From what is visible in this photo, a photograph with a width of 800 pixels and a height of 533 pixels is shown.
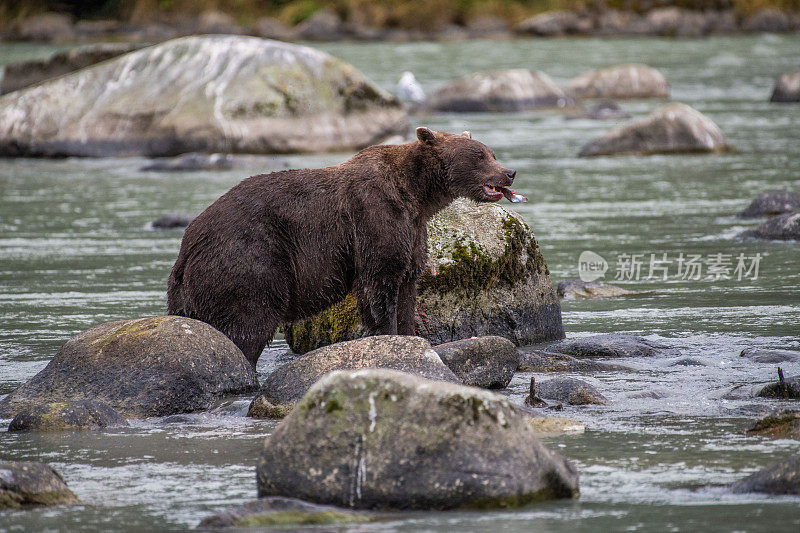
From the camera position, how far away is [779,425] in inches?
250

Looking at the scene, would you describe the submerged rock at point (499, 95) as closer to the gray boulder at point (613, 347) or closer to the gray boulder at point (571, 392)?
the gray boulder at point (613, 347)

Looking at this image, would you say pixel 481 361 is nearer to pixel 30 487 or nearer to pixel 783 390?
pixel 783 390

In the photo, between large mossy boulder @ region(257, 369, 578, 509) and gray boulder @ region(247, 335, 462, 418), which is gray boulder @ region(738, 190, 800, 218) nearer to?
gray boulder @ region(247, 335, 462, 418)

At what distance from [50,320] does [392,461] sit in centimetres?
559

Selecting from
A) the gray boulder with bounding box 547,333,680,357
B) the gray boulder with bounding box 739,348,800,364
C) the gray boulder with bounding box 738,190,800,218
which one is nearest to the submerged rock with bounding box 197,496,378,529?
the gray boulder with bounding box 547,333,680,357

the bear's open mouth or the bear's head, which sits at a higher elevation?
the bear's head

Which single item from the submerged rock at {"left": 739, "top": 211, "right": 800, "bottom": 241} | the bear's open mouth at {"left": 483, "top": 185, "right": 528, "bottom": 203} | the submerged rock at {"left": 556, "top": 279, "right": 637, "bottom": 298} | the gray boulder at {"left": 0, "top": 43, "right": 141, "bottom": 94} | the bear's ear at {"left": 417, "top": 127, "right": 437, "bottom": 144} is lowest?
the gray boulder at {"left": 0, "top": 43, "right": 141, "bottom": 94}

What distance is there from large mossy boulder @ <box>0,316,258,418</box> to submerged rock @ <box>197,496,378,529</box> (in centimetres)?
239

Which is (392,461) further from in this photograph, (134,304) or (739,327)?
(134,304)

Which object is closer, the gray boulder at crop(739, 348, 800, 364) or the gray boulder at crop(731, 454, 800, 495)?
the gray boulder at crop(731, 454, 800, 495)

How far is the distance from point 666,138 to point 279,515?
17.0 m

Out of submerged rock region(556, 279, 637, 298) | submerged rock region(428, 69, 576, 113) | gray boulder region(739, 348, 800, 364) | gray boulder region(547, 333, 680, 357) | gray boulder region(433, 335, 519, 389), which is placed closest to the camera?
gray boulder region(433, 335, 519, 389)

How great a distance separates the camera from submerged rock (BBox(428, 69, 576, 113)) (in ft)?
96.3

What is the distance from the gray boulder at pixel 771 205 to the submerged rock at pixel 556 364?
690 cm
